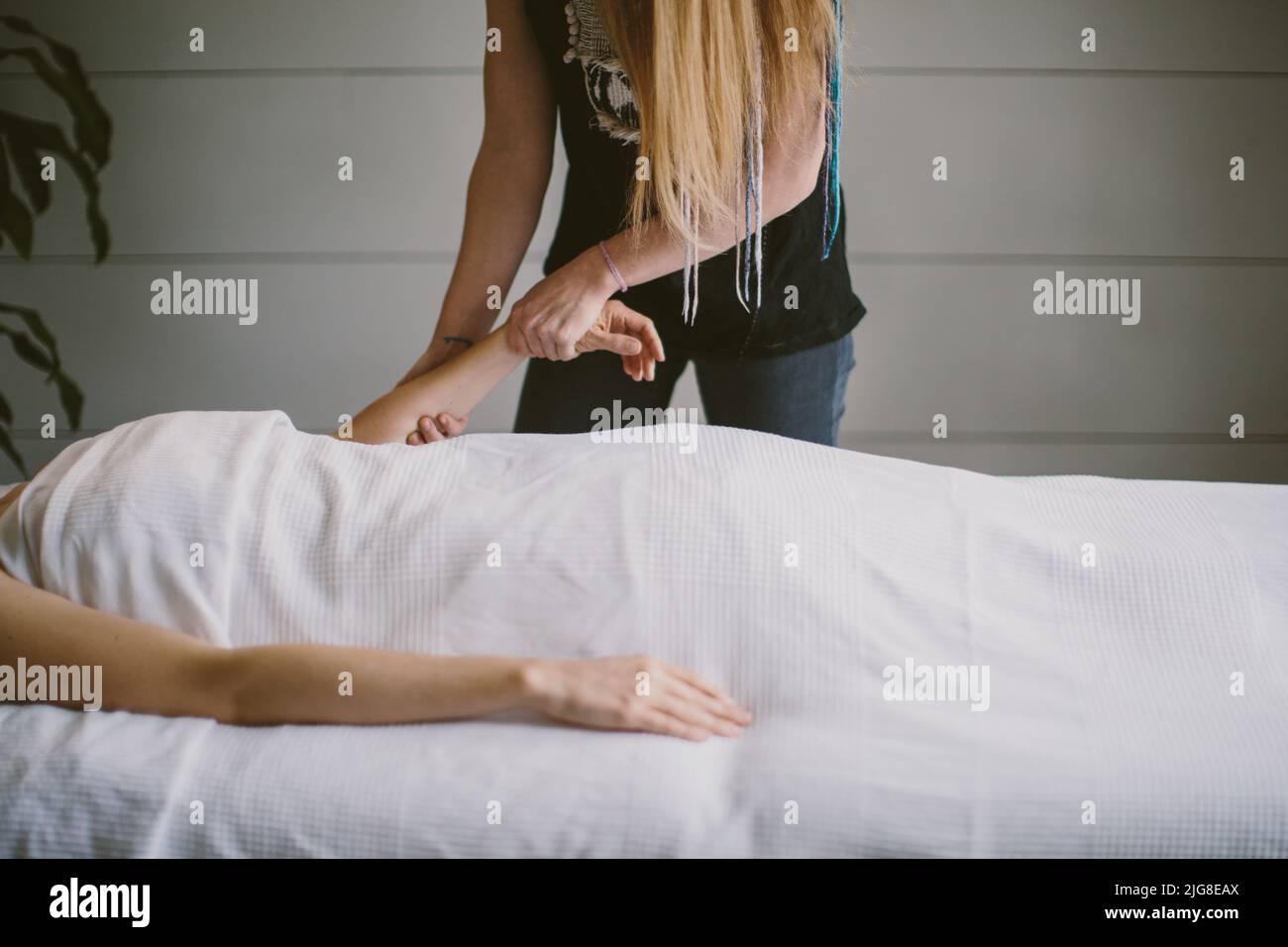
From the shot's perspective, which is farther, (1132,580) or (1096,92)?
(1096,92)

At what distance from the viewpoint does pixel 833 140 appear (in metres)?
1.40

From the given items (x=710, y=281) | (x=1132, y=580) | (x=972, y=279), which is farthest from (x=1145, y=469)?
(x=1132, y=580)

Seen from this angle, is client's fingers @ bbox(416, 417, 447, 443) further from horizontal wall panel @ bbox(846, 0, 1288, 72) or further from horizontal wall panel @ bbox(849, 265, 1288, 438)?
A: horizontal wall panel @ bbox(846, 0, 1288, 72)

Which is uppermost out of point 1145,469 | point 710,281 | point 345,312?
point 345,312

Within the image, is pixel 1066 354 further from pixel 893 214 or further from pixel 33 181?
pixel 33 181

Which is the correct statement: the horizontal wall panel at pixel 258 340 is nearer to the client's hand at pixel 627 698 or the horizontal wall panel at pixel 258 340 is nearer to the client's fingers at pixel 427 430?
the client's fingers at pixel 427 430

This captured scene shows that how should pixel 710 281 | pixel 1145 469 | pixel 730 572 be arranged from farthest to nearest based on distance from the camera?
pixel 1145 469 < pixel 710 281 < pixel 730 572

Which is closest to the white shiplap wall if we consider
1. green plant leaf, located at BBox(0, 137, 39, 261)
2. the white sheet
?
green plant leaf, located at BBox(0, 137, 39, 261)

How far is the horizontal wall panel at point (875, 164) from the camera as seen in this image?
6.55 feet

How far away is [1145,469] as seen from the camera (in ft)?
7.15

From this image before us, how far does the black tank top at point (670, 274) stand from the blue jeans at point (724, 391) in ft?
0.08

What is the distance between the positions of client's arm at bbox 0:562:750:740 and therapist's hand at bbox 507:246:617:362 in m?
0.57
